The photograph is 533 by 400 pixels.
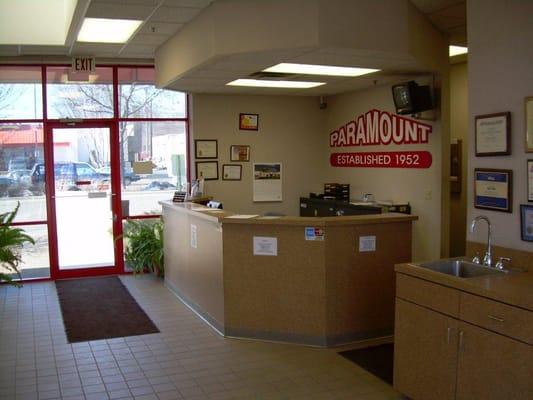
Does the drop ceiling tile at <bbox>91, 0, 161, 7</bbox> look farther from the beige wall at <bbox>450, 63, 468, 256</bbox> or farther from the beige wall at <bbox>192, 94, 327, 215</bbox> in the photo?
the beige wall at <bbox>450, 63, 468, 256</bbox>

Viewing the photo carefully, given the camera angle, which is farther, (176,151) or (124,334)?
(176,151)

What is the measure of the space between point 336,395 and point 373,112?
15.1ft

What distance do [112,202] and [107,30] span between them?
2641 mm

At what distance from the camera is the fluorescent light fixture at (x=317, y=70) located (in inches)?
232

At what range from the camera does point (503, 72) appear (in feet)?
→ 12.6

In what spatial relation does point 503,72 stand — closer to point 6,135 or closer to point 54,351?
point 54,351

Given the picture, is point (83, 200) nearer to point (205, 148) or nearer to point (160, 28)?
point (205, 148)

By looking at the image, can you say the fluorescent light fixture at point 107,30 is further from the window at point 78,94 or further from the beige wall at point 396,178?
the beige wall at point 396,178

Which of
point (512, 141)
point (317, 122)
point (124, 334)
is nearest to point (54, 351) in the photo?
point (124, 334)

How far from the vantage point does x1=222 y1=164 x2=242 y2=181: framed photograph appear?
334 inches

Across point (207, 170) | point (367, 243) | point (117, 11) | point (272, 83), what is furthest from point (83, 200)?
point (367, 243)

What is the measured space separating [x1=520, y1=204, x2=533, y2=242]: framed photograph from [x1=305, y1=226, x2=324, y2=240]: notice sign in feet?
5.34

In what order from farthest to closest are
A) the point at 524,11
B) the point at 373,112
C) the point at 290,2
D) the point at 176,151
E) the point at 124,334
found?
the point at 176,151
the point at 373,112
the point at 124,334
the point at 290,2
the point at 524,11

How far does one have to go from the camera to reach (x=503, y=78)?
3834mm
